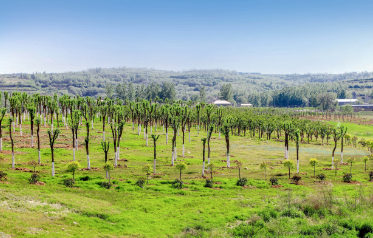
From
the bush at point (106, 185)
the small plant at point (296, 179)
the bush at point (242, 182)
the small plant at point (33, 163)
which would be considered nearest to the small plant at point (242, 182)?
the bush at point (242, 182)

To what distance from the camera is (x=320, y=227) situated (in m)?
33.5

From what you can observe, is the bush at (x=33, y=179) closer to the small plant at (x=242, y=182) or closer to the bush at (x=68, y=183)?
the bush at (x=68, y=183)

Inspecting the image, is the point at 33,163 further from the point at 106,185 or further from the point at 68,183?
the point at 106,185

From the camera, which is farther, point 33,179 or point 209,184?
point 209,184

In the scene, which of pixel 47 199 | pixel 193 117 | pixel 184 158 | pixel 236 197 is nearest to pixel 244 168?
pixel 184 158

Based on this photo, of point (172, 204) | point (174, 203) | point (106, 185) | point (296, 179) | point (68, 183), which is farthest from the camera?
point (296, 179)

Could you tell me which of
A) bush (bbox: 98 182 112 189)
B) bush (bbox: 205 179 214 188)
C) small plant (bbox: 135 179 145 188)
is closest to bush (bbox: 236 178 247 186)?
bush (bbox: 205 179 214 188)

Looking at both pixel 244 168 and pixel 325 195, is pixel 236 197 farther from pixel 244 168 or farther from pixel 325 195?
pixel 244 168

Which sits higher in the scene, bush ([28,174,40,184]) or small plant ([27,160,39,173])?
bush ([28,174,40,184])

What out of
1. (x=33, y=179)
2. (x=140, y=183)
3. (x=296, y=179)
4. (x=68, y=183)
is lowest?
(x=296, y=179)

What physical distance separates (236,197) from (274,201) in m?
5.60

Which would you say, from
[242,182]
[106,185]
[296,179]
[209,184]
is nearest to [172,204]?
[209,184]

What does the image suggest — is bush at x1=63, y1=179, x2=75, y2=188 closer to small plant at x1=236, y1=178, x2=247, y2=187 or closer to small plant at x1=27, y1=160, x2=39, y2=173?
small plant at x1=27, y1=160, x2=39, y2=173

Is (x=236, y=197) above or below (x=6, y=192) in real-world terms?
below
